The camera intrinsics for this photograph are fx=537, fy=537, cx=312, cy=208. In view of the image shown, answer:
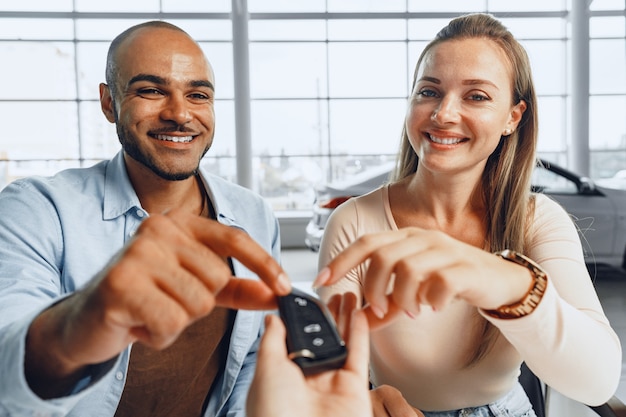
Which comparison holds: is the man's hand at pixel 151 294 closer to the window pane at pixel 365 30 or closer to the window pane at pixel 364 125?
the window pane at pixel 364 125

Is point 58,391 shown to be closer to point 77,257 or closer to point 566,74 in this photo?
point 77,257

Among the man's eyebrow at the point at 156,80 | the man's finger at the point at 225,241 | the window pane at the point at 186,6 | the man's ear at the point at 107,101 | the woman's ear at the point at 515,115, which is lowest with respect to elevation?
the man's finger at the point at 225,241

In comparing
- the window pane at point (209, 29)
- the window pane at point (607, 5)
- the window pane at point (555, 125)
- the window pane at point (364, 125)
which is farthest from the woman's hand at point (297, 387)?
the window pane at point (607, 5)

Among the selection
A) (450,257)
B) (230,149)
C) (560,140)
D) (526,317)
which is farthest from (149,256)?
(560,140)

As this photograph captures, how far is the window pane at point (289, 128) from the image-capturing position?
869cm

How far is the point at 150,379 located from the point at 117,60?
2.91 feet

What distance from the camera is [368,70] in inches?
344

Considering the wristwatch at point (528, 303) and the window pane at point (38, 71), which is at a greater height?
the window pane at point (38, 71)

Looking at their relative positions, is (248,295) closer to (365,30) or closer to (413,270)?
(413,270)

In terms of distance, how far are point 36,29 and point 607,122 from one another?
9.44m

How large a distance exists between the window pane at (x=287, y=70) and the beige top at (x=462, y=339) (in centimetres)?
738

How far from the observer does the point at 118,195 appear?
145 cm

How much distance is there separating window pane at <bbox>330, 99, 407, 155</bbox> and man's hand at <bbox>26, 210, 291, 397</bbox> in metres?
8.08

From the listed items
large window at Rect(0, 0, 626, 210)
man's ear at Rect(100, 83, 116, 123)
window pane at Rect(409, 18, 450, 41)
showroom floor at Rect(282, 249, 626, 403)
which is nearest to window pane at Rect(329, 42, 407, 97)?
large window at Rect(0, 0, 626, 210)
